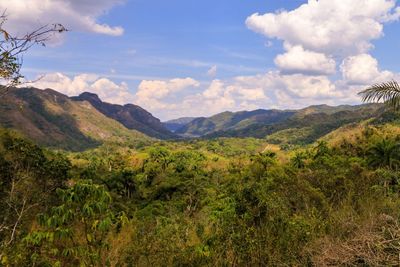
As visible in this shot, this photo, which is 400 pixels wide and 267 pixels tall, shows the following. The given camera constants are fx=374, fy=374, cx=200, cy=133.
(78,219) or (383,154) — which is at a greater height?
(78,219)

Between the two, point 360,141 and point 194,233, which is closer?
point 194,233

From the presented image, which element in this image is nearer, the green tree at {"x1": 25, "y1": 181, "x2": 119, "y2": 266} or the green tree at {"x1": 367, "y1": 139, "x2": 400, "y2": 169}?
the green tree at {"x1": 25, "y1": 181, "x2": 119, "y2": 266}

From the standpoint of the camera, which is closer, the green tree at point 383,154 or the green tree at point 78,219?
the green tree at point 78,219

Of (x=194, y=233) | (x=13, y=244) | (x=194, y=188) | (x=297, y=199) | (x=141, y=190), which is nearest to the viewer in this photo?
(x=13, y=244)

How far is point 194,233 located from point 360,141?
2673 inches

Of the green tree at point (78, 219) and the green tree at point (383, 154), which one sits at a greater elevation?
the green tree at point (78, 219)

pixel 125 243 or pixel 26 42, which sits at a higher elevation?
pixel 26 42

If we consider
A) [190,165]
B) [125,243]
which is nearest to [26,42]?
[125,243]

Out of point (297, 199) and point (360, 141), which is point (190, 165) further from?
point (297, 199)

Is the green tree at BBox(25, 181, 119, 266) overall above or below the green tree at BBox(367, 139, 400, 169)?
above

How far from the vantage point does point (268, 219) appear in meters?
8.11

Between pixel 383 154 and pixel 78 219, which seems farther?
pixel 383 154

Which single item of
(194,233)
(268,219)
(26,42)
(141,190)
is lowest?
(141,190)

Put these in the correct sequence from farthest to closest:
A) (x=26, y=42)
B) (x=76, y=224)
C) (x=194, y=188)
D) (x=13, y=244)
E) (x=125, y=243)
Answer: (x=194, y=188) < (x=125, y=243) < (x=76, y=224) < (x=13, y=244) < (x=26, y=42)
